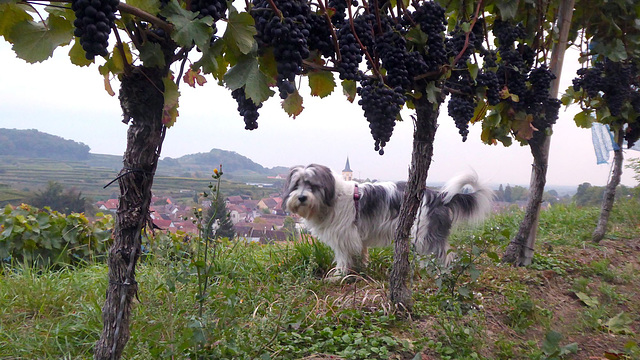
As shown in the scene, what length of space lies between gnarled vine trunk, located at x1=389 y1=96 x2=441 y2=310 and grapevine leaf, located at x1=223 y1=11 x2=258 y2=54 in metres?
1.53

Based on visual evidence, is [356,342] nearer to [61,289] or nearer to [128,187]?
[128,187]

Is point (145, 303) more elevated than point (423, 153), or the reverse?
point (423, 153)

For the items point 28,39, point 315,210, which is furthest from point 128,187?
point 315,210

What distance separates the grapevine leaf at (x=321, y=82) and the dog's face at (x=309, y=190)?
223cm

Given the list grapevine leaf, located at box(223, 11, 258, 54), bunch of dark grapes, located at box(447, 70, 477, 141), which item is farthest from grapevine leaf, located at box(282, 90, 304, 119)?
bunch of dark grapes, located at box(447, 70, 477, 141)

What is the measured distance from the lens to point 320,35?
1.81m

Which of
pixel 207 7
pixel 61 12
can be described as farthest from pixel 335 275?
pixel 61 12

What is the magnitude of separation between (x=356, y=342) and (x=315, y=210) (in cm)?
208

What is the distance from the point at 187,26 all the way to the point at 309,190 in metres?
3.06

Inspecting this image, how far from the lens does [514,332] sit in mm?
2631

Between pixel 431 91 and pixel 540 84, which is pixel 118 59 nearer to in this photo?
pixel 431 91

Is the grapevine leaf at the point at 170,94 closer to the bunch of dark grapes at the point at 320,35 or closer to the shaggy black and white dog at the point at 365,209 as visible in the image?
the bunch of dark grapes at the point at 320,35

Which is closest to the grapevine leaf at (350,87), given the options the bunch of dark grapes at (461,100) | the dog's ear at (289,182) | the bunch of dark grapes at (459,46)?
the bunch of dark grapes at (459,46)

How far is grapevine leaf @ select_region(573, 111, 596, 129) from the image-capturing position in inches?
186
